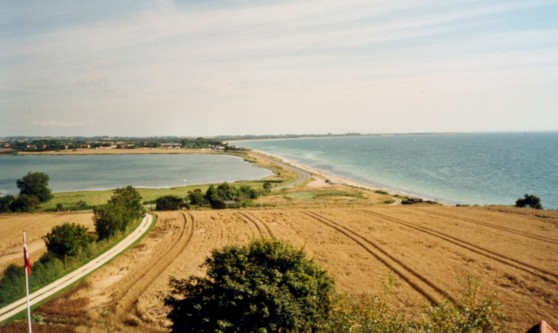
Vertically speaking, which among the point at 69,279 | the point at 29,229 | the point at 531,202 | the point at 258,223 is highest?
the point at 531,202

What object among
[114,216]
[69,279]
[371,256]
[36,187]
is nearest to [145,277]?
[69,279]

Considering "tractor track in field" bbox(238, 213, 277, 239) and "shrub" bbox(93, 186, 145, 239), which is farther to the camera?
"tractor track in field" bbox(238, 213, 277, 239)

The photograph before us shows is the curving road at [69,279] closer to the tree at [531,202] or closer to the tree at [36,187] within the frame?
the tree at [36,187]

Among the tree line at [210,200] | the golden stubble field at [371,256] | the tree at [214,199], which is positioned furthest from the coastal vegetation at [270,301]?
the tree at [214,199]

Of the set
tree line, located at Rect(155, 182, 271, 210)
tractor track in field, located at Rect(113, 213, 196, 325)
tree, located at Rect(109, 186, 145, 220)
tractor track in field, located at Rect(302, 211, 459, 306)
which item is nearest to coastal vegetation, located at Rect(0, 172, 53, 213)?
tree line, located at Rect(155, 182, 271, 210)

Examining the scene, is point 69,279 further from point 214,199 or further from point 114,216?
point 214,199

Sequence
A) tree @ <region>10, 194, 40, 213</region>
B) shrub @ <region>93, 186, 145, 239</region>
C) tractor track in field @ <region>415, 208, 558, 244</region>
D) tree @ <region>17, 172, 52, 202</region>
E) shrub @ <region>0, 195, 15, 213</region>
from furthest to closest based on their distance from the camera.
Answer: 1. tree @ <region>17, 172, 52, 202</region>
2. tree @ <region>10, 194, 40, 213</region>
3. shrub @ <region>0, 195, 15, 213</region>
4. tractor track in field @ <region>415, 208, 558, 244</region>
5. shrub @ <region>93, 186, 145, 239</region>

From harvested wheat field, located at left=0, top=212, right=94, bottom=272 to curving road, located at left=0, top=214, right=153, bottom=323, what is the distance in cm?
590

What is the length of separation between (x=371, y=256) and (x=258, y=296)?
1990 centimetres

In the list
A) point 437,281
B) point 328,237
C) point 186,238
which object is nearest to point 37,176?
point 186,238

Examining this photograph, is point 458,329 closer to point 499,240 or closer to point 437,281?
point 437,281

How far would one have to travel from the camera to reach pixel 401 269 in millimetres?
27609

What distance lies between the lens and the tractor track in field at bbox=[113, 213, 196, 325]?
2082 centimetres

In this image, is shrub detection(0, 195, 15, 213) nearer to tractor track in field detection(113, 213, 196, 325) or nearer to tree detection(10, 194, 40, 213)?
tree detection(10, 194, 40, 213)
